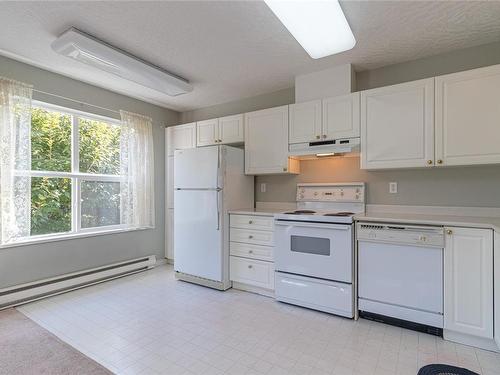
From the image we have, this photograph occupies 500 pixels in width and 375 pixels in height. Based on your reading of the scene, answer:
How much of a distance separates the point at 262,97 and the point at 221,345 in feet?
9.80

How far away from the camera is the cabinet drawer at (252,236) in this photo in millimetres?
2945

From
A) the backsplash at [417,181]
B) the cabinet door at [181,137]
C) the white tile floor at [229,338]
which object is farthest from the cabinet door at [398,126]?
the cabinet door at [181,137]

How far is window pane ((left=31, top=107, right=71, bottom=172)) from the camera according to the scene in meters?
2.96

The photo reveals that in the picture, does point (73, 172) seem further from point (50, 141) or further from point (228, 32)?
point (228, 32)

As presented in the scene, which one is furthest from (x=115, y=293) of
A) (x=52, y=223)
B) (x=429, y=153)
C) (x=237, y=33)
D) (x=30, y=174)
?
(x=429, y=153)

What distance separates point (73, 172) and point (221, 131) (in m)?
1.91

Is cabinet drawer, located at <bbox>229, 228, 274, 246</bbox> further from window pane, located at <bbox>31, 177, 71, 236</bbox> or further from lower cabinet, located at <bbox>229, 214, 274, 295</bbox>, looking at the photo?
window pane, located at <bbox>31, 177, 71, 236</bbox>

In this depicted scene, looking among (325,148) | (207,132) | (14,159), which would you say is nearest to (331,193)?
(325,148)

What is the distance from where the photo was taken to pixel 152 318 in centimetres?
247

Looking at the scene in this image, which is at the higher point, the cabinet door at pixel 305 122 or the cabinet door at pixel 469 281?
→ the cabinet door at pixel 305 122

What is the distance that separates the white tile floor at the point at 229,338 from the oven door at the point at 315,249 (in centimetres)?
40

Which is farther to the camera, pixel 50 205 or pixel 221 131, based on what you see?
pixel 221 131

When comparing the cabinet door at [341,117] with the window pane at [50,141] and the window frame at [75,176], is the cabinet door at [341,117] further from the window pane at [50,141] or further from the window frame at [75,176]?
the window pane at [50,141]

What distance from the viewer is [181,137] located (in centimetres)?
410
